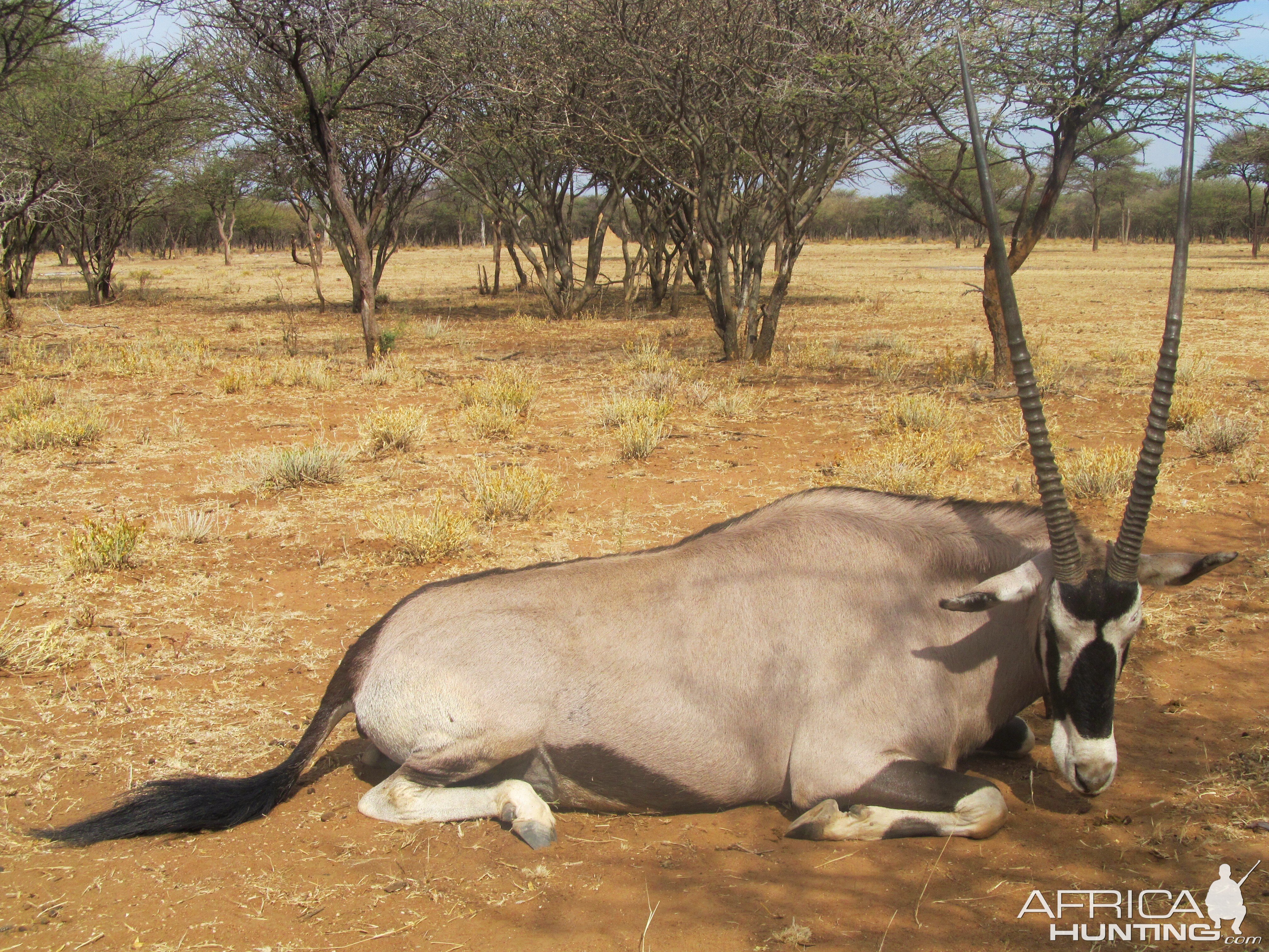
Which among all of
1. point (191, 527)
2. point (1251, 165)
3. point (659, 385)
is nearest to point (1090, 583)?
point (191, 527)

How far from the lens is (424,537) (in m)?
6.16

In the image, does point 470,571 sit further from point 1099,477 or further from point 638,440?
point 1099,477

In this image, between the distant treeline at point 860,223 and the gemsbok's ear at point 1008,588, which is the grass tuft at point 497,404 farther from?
the distant treeline at point 860,223

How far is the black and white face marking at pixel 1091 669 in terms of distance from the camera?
300cm

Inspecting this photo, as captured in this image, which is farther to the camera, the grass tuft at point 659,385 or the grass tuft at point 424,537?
the grass tuft at point 659,385

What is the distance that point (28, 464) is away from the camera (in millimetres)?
8344

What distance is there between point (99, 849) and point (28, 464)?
635 cm

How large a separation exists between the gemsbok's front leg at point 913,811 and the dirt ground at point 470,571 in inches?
2.4

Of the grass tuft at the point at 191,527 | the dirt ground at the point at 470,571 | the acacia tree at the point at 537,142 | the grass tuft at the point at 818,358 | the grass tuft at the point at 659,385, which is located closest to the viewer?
the dirt ground at the point at 470,571

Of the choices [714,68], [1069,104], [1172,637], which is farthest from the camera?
[714,68]

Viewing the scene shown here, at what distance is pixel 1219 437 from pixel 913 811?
6412 millimetres

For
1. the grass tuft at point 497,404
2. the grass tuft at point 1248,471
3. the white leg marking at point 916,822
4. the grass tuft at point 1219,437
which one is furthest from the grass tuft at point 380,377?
the white leg marking at point 916,822

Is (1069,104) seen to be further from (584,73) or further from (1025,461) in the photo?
(584,73)

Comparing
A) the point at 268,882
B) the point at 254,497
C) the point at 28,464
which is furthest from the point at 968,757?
the point at 28,464
